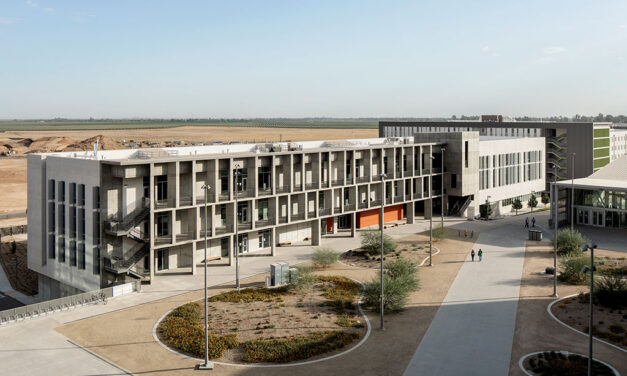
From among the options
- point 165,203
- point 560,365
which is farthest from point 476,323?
point 165,203

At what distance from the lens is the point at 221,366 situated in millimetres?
30109

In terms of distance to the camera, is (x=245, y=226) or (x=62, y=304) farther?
(x=245, y=226)

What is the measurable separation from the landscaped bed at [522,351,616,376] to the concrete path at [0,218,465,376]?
22711 mm

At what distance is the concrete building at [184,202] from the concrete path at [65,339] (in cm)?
247

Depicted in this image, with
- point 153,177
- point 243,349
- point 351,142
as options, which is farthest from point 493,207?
point 243,349

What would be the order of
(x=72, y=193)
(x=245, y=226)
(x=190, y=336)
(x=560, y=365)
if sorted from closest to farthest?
(x=560, y=365)
(x=190, y=336)
(x=72, y=193)
(x=245, y=226)

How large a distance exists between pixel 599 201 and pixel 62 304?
214ft

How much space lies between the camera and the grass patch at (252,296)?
42.3m

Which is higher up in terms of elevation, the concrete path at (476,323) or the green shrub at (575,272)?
the green shrub at (575,272)

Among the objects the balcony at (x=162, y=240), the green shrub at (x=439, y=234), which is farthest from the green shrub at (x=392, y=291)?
the green shrub at (x=439, y=234)

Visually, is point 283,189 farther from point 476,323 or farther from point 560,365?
point 560,365

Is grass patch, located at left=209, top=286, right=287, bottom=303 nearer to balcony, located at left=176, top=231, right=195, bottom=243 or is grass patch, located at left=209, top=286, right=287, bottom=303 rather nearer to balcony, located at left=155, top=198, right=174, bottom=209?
balcony, located at left=176, top=231, right=195, bottom=243

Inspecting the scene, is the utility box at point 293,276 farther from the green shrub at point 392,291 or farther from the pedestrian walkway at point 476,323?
the pedestrian walkway at point 476,323

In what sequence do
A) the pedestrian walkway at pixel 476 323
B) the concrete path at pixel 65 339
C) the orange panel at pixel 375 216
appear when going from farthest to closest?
the orange panel at pixel 375 216
the concrete path at pixel 65 339
the pedestrian walkway at pixel 476 323
